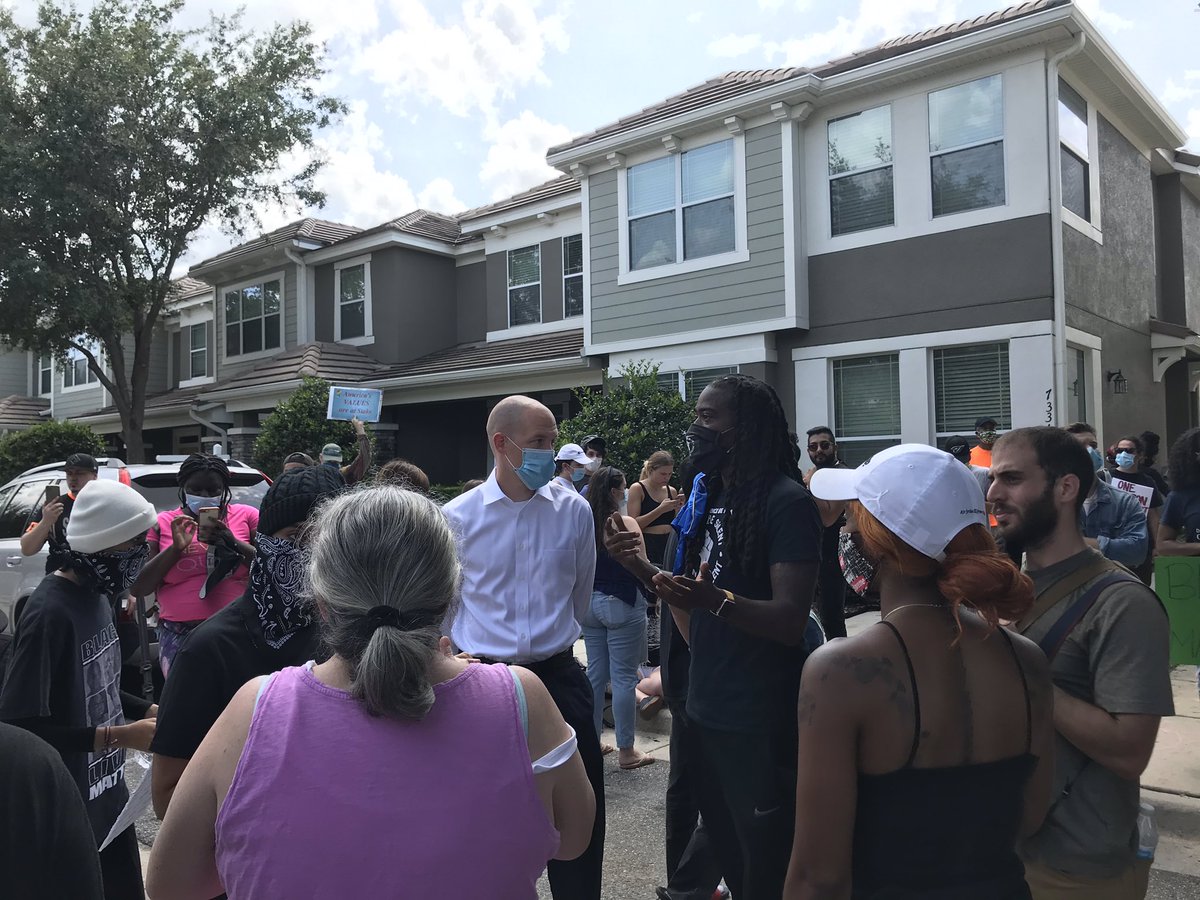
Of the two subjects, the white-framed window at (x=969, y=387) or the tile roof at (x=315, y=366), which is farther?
the tile roof at (x=315, y=366)

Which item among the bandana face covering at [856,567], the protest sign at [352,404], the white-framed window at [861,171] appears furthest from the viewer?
the white-framed window at [861,171]

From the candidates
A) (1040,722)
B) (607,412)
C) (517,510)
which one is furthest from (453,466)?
(1040,722)

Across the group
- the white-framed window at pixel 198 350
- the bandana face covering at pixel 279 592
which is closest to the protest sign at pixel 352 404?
the bandana face covering at pixel 279 592

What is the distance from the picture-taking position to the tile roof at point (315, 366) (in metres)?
17.5

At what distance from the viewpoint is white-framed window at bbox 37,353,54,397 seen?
96.3ft

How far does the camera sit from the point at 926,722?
5.72 feet

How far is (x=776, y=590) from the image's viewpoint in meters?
2.89

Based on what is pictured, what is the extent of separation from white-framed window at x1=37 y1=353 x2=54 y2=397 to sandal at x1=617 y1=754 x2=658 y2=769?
96.4 feet

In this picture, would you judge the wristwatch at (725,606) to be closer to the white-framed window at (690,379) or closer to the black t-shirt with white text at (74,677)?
the black t-shirt with white text at (74,677)

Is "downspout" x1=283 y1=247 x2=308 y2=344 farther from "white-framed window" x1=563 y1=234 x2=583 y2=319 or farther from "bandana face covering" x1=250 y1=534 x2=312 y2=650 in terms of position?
"bandana face covering" x1=250 y1=534 x2=312 y2=650

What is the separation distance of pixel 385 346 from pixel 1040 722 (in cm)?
1750

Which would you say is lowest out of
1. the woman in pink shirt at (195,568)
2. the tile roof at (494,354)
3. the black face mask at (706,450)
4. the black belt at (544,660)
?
the black belt at (544,660)

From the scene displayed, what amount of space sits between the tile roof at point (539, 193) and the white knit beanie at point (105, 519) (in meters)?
13.3

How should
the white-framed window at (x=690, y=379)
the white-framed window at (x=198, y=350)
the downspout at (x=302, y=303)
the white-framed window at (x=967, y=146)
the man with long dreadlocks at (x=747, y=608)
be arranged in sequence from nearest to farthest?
the man with long dreadlocks at (x=747, y=608)
the white-framed window at (x=967, y=146)
the white-framed window at (x=690, y=379)
the downspout at (x=302, y=303)
the white-framed window at (x=198, y=350)
